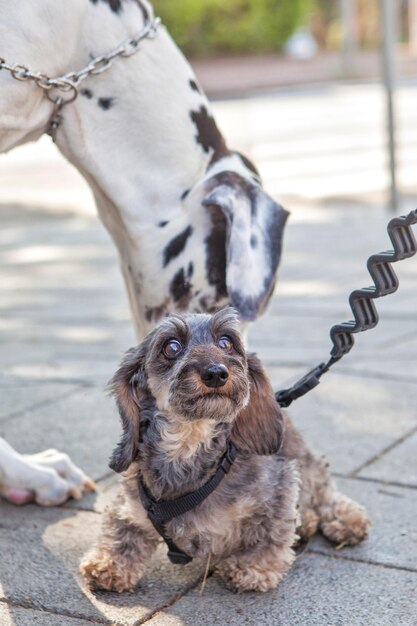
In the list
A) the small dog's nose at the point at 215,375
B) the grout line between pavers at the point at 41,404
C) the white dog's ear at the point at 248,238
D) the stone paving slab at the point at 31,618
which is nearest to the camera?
the small dog's nose at the point at 215,375

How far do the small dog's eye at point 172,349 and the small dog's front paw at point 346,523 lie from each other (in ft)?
2.95

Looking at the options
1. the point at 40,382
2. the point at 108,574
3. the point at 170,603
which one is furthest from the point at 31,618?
the point at 40,382

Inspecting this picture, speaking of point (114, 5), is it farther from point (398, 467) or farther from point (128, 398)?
point (398, 467)

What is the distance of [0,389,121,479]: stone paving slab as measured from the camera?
4.57 m

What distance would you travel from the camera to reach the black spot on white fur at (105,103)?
4105 mm

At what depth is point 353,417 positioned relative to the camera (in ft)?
15.9

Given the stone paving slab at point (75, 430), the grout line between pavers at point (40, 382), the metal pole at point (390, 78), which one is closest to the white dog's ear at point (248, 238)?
the stone paving slab at point (75, 430)

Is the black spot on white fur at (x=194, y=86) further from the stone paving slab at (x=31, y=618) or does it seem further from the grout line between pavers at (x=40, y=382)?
the stone paving slab at (x=31, y=618)

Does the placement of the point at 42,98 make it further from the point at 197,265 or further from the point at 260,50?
the point at 260,50

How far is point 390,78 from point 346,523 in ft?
24.6

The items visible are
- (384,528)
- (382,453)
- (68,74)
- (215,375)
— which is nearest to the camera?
(215,375)

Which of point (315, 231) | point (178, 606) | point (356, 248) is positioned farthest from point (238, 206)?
point (315, 231)

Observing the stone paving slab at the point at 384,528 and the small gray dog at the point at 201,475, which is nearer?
the small gray dog at the point at 201,475

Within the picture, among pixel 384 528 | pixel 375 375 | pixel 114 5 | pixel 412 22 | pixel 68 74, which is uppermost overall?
pixel 114 5
